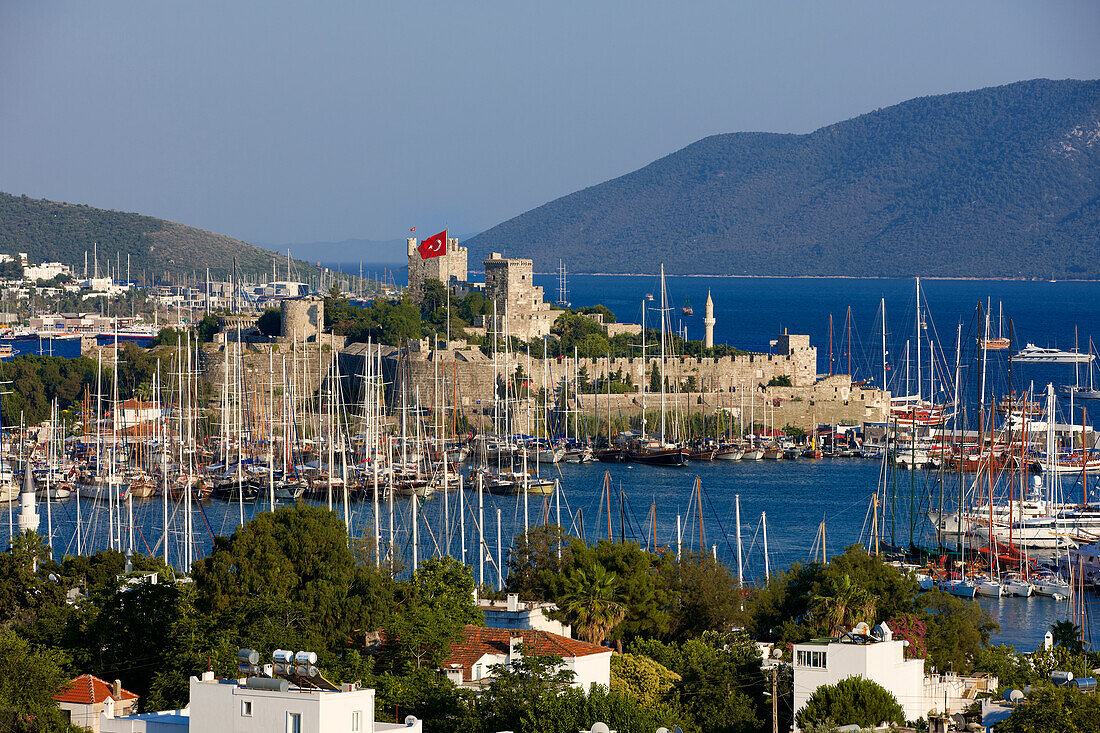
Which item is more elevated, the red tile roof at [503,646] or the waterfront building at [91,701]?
the red tile roof at [503,646]

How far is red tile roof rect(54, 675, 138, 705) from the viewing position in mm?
20578

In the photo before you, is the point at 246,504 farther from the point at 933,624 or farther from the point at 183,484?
the point at 933,624

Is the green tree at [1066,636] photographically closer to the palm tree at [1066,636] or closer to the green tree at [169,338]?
the palm tree at [1066,636]

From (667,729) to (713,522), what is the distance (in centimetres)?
2733

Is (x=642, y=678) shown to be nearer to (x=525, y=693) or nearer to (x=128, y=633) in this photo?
(x=525, y=693)

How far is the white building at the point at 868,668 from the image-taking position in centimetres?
2045

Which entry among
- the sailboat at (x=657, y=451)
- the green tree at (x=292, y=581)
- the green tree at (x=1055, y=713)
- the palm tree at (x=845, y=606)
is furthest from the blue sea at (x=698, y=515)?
the green tree at (x=1055, y=713)

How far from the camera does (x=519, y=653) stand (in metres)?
21.5

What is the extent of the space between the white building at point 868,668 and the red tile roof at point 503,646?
8.76 feet

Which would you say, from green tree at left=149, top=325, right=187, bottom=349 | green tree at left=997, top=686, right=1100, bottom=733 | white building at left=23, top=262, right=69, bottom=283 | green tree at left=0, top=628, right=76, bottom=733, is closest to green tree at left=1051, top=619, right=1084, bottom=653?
green tree at left=997, top=686, right=1100, bottom=733

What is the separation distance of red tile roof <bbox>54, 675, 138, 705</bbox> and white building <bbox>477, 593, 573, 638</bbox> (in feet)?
19.0

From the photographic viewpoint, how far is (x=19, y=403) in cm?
6875

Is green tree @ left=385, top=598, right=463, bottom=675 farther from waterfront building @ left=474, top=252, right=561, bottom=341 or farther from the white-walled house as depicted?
waterfront building @ left=474, top=252, right=561, bottom=341

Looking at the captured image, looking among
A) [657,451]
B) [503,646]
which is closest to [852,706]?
[503,646]
